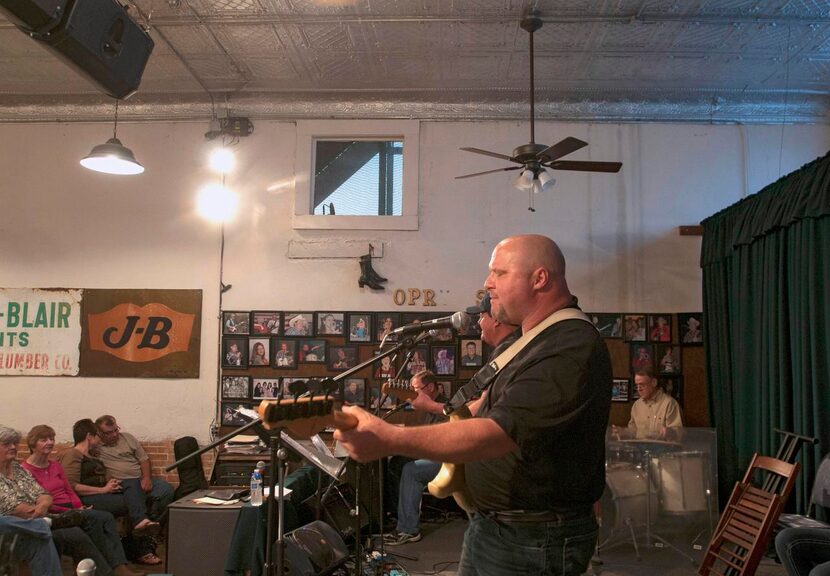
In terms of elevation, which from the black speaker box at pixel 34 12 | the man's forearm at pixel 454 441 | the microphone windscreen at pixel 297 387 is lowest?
the man's forearm at pixel 454 441

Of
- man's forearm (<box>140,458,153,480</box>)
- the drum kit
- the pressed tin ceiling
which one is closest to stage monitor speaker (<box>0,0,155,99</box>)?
the pressed tin ceiling

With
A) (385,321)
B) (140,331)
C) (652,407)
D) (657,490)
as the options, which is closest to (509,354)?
(657,490)

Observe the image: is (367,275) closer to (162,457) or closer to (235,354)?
(235,354)

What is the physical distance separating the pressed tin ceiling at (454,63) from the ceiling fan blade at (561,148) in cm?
143

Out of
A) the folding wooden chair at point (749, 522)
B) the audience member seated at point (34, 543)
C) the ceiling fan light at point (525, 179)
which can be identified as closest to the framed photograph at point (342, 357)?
the ceiling fan light at point (525, 179)

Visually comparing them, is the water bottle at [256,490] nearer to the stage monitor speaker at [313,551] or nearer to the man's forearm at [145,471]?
the stage monitor speaker at [313,551]

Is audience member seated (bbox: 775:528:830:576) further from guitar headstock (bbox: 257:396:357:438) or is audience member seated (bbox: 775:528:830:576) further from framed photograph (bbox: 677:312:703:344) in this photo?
guitar headstock (bbox: 257:396:357:438)

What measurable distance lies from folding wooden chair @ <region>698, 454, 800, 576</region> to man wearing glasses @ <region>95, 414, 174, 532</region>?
15.8 feet

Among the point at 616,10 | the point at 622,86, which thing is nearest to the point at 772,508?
the point at 616,10

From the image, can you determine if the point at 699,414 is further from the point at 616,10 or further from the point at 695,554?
the point at 616,10

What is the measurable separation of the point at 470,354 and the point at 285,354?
2.07 metres

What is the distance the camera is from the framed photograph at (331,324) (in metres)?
7.17

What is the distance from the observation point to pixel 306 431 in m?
1.98

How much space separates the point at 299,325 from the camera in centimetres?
719
